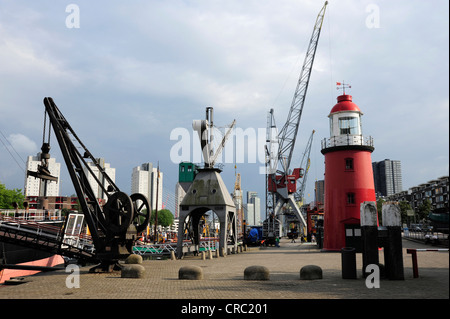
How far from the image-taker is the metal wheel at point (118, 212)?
2128cm

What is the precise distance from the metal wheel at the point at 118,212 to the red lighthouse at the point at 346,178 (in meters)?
23.5

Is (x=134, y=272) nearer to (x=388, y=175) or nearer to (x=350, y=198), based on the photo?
(x=350, y=198)

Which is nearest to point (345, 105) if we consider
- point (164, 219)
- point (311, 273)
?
point (311, 273)

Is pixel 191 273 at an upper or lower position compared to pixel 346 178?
lower

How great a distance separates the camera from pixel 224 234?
37188mm

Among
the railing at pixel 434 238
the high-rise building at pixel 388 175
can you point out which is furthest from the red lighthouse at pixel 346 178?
the high-rise building at pixel 388 175

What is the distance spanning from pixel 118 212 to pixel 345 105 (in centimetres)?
2790

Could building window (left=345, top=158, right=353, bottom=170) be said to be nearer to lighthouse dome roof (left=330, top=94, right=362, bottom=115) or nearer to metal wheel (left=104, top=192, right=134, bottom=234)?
lighthouse dome roof (left=330, top=94, right=362, bottom=115)

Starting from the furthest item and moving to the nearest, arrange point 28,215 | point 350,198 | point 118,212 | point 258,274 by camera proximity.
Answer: point 28,215 < point 350,198 < point 118,212 < point 258,274

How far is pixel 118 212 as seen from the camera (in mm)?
21797
